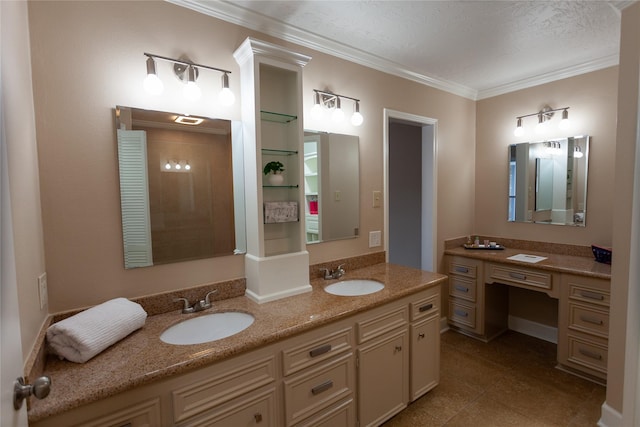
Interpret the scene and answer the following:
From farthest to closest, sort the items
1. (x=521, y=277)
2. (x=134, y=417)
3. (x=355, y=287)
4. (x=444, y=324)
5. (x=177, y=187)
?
(x=444, y=324) < (x=521, y=277) < (x=355, y=287) < (x=177, y=187) < (x=134, y=417)

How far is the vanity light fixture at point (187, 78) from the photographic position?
1.50 metres

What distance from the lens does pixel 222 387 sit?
1251 millimetres

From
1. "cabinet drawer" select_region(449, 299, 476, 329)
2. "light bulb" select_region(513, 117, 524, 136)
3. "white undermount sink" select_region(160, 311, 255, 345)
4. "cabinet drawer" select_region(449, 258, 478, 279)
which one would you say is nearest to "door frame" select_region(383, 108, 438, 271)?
"cabinet drawer" select_region(449, 258, 478, 279)

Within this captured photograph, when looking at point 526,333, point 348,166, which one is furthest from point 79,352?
point 526,333

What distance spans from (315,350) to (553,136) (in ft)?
9.69

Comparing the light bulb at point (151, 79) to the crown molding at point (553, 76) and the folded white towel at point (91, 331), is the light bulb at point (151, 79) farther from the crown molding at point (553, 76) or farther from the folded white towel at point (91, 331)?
the crown molding at point (553, 76)

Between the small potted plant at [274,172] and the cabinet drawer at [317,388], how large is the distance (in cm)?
106

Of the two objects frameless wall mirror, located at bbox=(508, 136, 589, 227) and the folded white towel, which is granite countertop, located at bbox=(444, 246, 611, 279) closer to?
frameless wall mirror, located at bbox=(508, 136, 589, 227)

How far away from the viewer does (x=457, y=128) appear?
3236 millimetres

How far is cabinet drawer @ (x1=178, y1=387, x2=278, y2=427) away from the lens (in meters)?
1.21

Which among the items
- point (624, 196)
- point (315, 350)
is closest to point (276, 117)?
point (315, 350)

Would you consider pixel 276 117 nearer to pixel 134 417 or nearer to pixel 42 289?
pixel 42 289

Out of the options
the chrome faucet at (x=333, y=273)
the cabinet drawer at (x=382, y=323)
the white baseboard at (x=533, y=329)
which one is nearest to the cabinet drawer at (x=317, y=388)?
the cabinet drawer at (x=382, y=323)

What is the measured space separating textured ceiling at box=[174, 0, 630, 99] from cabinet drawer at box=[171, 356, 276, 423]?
1.85 m
